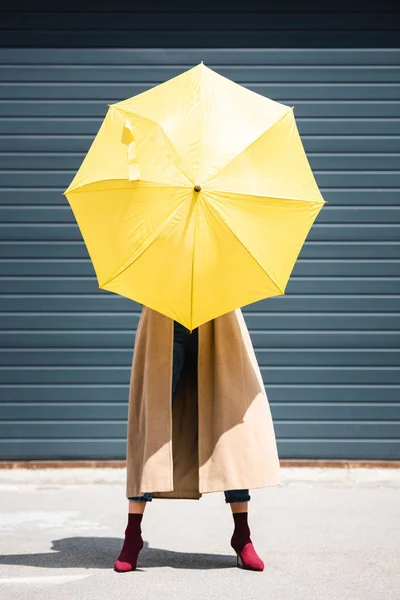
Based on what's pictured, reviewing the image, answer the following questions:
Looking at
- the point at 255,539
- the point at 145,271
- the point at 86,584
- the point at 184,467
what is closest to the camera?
the point at 145,271

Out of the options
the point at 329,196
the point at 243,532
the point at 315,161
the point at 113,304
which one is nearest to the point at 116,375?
the point at 113,304

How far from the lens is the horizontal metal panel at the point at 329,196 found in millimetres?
7547

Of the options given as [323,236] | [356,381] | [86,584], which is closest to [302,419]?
[356,381]

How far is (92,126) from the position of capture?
24.9 ft

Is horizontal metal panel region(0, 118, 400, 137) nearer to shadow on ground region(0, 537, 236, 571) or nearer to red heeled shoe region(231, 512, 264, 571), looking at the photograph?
shadow on ground region(0, 537, 236, 571)

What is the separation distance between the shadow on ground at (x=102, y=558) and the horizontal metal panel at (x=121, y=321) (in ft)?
7.09

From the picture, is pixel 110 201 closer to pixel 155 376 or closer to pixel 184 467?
pixel 155 376

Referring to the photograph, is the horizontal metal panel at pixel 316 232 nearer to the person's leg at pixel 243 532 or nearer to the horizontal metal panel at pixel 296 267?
the horizontal metal panel at pixel 296 267

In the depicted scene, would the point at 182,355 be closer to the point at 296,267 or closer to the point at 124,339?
the point at 124,339

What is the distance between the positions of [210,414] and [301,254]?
2.75 metres

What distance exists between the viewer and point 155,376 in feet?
16.3

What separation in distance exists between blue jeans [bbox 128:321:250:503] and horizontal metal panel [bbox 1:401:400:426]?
248cm
